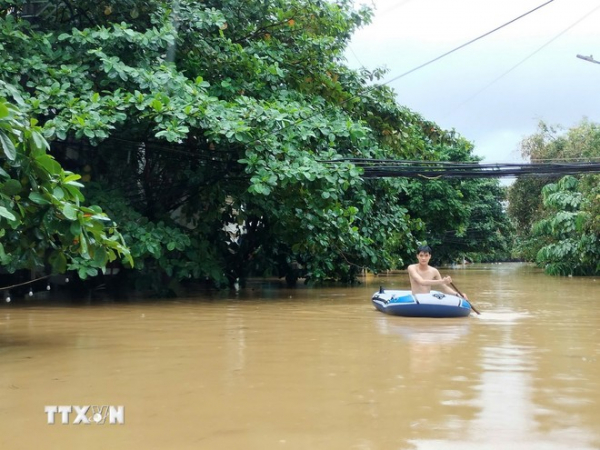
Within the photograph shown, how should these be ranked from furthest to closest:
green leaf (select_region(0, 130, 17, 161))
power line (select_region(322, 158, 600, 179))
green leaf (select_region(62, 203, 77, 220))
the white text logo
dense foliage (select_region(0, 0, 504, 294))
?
power line (select_region(322, 158, 600, 179)) → dense foliage (select_region(0, 0, 504, 294)) → green leaf (select_region(62, 203, 77, 220)) → green leaf (select_region(0, 130, 17, 161)) → the white text logo

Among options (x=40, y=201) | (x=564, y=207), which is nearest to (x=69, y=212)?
(x=40, y=201)

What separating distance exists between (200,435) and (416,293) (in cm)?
788

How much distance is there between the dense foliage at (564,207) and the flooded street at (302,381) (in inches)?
615

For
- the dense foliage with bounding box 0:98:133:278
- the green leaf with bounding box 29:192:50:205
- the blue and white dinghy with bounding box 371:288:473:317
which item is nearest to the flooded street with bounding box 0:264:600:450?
the blue and white dinghy with bounding box 371:288:473:317

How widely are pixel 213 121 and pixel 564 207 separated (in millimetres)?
20923

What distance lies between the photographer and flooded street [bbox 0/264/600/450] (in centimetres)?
454

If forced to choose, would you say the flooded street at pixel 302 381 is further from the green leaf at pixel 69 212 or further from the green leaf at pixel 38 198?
the green leaf at pixel 38 198

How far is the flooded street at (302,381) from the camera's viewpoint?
14.9 feet

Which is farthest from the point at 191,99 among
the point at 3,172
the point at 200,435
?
the point at 200,435

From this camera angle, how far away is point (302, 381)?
243 inches

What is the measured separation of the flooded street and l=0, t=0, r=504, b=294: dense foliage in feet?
9.91

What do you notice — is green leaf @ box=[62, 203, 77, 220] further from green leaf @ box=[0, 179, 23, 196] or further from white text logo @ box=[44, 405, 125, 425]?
white text logo @ box=[44, 405, 125, 425]

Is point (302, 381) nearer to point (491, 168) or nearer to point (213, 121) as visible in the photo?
point (213, 121)

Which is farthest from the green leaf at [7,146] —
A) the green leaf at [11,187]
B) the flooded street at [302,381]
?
the flooded street at [302,381]
